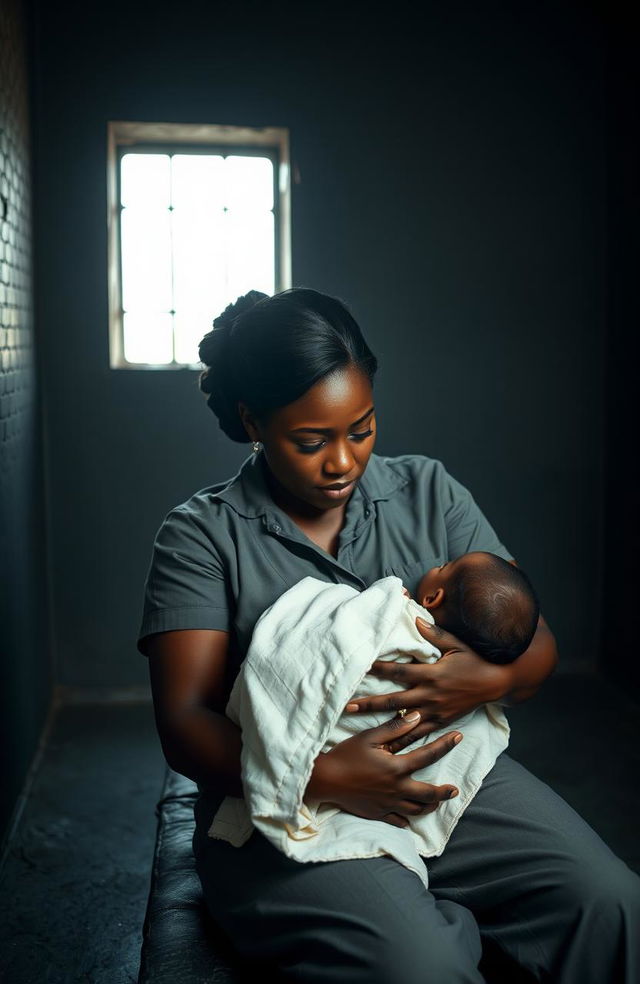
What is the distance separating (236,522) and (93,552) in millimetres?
2497

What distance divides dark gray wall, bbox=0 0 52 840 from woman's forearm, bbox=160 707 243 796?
1450mm

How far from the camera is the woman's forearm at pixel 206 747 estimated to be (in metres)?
1.41

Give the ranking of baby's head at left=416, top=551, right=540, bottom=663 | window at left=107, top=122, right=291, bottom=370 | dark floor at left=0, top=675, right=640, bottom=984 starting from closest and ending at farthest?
baby's head at left=416, top=551, right=540, bottom=663 < dark floor at left=0, top=675, right=640, bottom=984 < window at left=107, top=122, right=291, bottom=370

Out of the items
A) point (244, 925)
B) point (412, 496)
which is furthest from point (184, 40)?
point (244, 925)

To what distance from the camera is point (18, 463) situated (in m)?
3.22

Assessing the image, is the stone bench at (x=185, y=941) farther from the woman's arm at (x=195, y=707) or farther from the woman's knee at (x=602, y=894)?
the woman's arm at (x=195, y=707)

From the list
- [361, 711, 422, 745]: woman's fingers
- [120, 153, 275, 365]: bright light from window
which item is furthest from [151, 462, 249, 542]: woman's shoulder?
[120, 153, 275, 365]: bright light from window

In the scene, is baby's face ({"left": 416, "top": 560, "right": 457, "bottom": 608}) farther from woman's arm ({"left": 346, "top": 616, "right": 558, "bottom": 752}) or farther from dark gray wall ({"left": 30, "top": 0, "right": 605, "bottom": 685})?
dark gray wall ({"left": 30, "top": 0, "right": 605, "bottom": 685})

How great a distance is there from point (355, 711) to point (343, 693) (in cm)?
9

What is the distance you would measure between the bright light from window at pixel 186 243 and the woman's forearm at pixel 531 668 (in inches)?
110

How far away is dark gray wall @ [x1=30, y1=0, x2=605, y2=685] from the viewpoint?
3.88m

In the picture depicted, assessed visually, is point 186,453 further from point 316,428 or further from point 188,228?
point 316,428

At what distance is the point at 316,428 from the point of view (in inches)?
63.9

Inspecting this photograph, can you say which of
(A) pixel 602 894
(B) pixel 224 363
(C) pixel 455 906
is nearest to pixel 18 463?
(B) pixel 224 363
